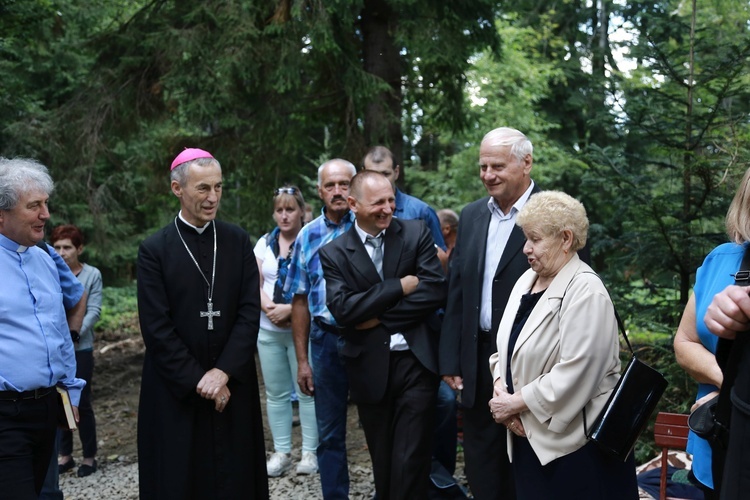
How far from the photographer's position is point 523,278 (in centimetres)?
402

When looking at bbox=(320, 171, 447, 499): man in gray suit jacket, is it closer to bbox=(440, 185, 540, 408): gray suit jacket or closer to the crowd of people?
the crowd of people

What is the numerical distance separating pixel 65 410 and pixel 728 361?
11.4 feet

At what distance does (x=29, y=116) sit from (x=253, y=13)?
145 inches

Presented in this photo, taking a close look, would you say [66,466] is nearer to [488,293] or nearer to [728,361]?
[488,293]

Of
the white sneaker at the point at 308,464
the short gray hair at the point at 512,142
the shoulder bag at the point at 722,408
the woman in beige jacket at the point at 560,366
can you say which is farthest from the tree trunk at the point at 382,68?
the shoulder bag at the point at 722,408

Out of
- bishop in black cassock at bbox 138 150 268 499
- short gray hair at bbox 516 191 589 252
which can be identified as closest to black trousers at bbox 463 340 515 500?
short gray hair at bbox 516 191 589 252

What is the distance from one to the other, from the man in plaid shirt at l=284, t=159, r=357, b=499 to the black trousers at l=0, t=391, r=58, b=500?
190cm

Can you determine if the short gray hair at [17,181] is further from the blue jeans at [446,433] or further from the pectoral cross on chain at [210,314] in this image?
the blue jeans at [446,433]

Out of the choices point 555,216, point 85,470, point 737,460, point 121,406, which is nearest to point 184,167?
point 555,216

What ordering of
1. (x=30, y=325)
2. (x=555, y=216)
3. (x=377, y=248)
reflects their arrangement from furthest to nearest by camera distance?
(x=377, y=248) < (x=30, y=325) < (x=555, y=216)

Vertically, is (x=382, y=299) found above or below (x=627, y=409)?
above

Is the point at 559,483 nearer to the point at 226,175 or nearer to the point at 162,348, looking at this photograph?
the point at 162,348

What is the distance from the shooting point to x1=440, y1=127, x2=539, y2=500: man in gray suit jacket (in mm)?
4473

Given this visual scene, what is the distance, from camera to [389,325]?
4797 millimetres
